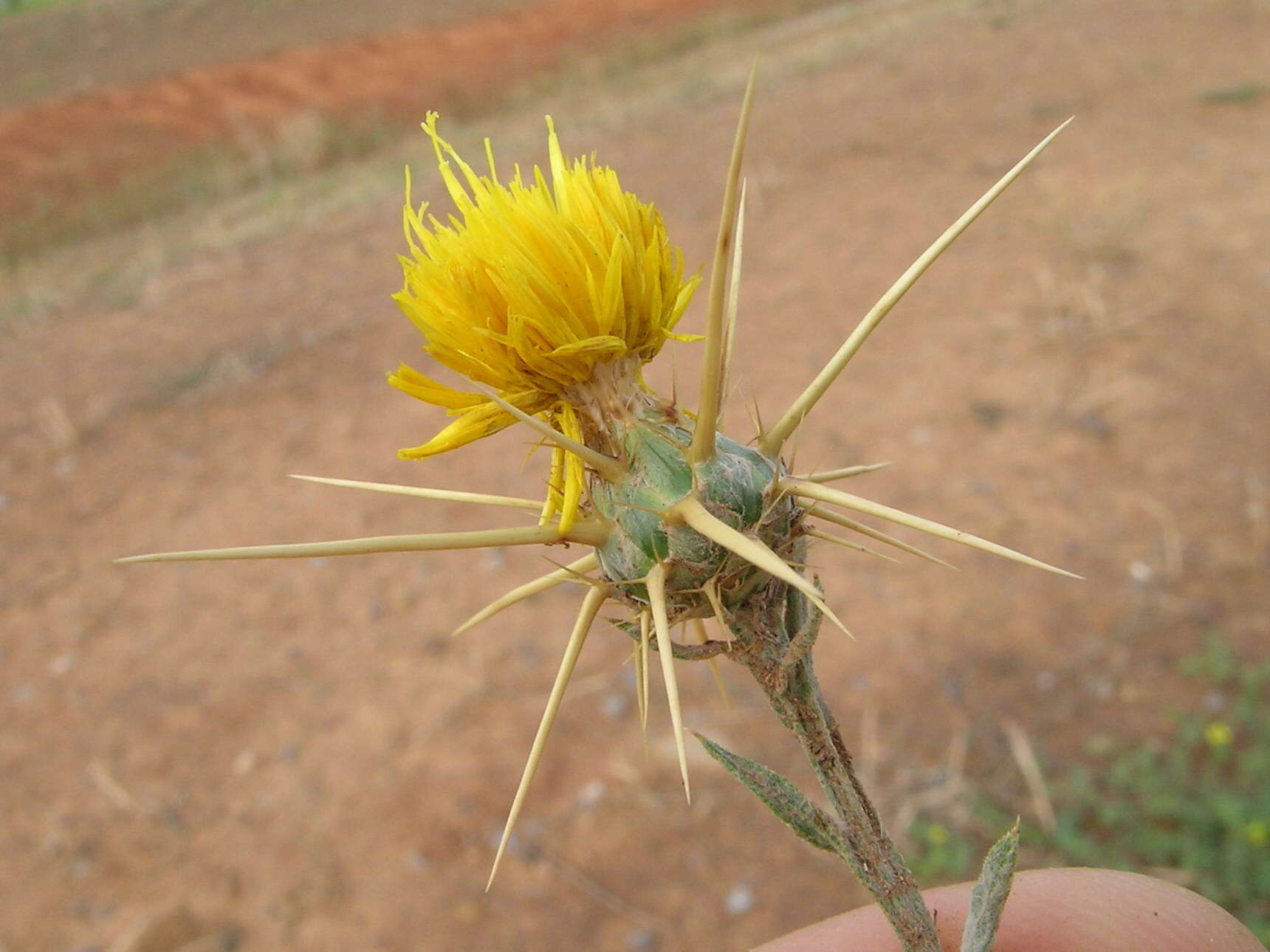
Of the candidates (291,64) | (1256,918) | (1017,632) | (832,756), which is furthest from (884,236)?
(291,64)

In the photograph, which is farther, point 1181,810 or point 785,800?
point 1181,810

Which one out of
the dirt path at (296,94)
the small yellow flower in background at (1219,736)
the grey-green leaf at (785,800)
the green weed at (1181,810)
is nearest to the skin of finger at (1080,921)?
the grey-green leaf at (785,800)

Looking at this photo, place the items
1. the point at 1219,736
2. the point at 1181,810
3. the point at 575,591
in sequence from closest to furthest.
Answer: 1. the point at 1181,810
2. the point at 1219,736
3. the point at 575,591

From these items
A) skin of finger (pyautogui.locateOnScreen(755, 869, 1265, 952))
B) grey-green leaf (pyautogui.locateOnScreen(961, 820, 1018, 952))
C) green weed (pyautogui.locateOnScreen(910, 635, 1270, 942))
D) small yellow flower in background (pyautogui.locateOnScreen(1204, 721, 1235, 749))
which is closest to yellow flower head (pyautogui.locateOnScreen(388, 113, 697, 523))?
grey-green leaf (pyautogui.locateOnScreen(961, 820, 1018, 952))

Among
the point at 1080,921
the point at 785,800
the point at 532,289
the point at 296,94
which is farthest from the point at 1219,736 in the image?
the point at 296,94

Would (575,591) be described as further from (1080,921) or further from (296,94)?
(296,94)

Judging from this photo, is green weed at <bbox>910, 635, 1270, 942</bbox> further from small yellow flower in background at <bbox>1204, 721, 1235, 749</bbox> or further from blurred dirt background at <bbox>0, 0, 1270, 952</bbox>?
blurred dirt background at <bbox>0, 0, 1270, 952</bbox>
